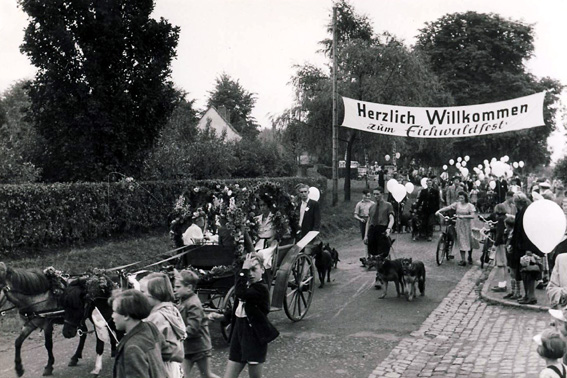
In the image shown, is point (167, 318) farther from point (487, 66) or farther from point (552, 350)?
point (487, 66)

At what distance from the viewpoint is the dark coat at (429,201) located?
19.9 m

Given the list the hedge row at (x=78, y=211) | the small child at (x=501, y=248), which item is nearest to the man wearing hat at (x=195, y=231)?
the hedge row at (x=78, y=211)

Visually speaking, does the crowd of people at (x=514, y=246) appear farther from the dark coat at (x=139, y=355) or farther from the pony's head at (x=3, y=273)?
the pony's head at (x=3, y=273)

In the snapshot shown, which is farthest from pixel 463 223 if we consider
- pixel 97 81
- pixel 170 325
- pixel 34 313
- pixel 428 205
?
pixel 170 325

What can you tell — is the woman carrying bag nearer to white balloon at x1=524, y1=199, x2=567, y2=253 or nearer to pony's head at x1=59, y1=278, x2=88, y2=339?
pony's head at x1=59, y1=278, x2=88, y2=339

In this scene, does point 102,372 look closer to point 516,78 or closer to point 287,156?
point 287,156

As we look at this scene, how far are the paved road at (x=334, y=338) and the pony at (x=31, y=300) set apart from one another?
36 cm

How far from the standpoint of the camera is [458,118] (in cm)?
1423

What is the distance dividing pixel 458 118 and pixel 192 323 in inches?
407

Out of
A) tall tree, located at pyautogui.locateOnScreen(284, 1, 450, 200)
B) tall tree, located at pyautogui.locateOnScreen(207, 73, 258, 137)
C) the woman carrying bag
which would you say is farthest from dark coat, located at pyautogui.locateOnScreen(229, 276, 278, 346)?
tall tree, located at pyautogui.locateOnScreen(207, 73, 258, 137)

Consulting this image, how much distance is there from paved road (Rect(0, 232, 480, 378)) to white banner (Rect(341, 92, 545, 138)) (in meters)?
3.55

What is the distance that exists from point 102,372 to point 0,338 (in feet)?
9.13

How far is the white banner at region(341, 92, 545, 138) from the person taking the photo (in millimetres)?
13797

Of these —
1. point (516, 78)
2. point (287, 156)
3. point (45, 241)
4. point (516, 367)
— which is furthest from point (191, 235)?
point (516, 78)
